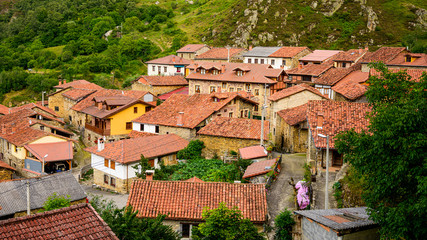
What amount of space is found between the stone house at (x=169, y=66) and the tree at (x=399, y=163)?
185 feet

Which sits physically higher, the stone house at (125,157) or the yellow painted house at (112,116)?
the yellow painted house at (112,116)

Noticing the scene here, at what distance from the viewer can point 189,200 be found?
17.7 metres

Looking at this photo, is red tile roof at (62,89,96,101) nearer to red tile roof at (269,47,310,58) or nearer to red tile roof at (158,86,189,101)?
Result: red tile roof at (158,86,189,101)

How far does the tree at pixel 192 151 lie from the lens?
104 ft

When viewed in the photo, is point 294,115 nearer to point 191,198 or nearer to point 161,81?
point 191,198

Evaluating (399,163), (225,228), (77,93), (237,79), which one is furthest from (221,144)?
(77,93)

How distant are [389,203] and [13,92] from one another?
75.9 metres

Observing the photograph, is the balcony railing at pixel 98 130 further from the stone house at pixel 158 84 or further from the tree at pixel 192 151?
the stone house at pixel 158 84

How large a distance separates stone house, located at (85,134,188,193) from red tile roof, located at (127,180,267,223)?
11310 mm

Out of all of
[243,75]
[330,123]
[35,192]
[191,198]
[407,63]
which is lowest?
[35,192]

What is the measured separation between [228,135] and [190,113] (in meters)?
6.39

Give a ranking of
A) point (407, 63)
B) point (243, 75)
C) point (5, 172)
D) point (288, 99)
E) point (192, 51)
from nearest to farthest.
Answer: point (5, 172)
point (288, 99)
point (407, 63)
point (243, 75)
point (192, 51)

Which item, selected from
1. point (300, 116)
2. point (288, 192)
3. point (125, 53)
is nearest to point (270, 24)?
point (125, 53)

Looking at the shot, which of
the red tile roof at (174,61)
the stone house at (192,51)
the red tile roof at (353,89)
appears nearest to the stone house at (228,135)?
the red tile roof at (353,89)
